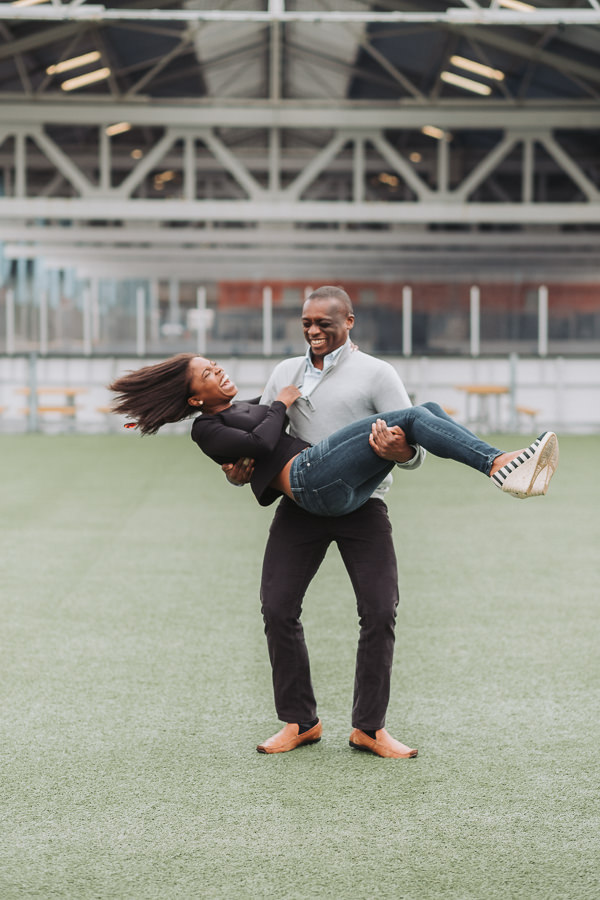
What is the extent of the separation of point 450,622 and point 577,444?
422 inches

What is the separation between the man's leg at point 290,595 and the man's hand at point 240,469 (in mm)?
177

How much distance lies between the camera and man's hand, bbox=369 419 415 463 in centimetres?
287

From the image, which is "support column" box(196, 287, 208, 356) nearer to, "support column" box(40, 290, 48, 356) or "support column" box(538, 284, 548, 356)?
"support column" box(40, 290, 48, 356)

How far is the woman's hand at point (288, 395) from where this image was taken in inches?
121

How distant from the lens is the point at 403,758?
3.19 metres

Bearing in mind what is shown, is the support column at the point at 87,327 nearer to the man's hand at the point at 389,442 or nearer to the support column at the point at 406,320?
the support column at the point at 406,320

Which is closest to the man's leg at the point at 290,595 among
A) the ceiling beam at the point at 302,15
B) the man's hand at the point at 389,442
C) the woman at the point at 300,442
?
the woman at the point at 300,442

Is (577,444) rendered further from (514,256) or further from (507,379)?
(514,256)

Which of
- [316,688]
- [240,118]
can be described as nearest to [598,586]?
[316,688]

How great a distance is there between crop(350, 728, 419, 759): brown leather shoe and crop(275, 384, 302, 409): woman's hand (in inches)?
39.9

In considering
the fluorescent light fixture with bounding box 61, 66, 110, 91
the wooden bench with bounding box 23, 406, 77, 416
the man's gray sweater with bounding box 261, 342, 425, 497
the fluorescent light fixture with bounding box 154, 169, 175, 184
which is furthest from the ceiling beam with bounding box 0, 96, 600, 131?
the man's gray sweater with bounding box 261, 342, 425, 497

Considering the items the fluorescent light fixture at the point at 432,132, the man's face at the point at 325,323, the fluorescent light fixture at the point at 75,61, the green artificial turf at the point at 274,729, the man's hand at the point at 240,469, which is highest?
the fluorescent light fixture at the point at 75,61

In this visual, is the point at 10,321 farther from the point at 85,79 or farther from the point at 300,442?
the point at 300,442

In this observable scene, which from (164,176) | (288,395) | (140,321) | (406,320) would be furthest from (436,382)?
(288,395)
